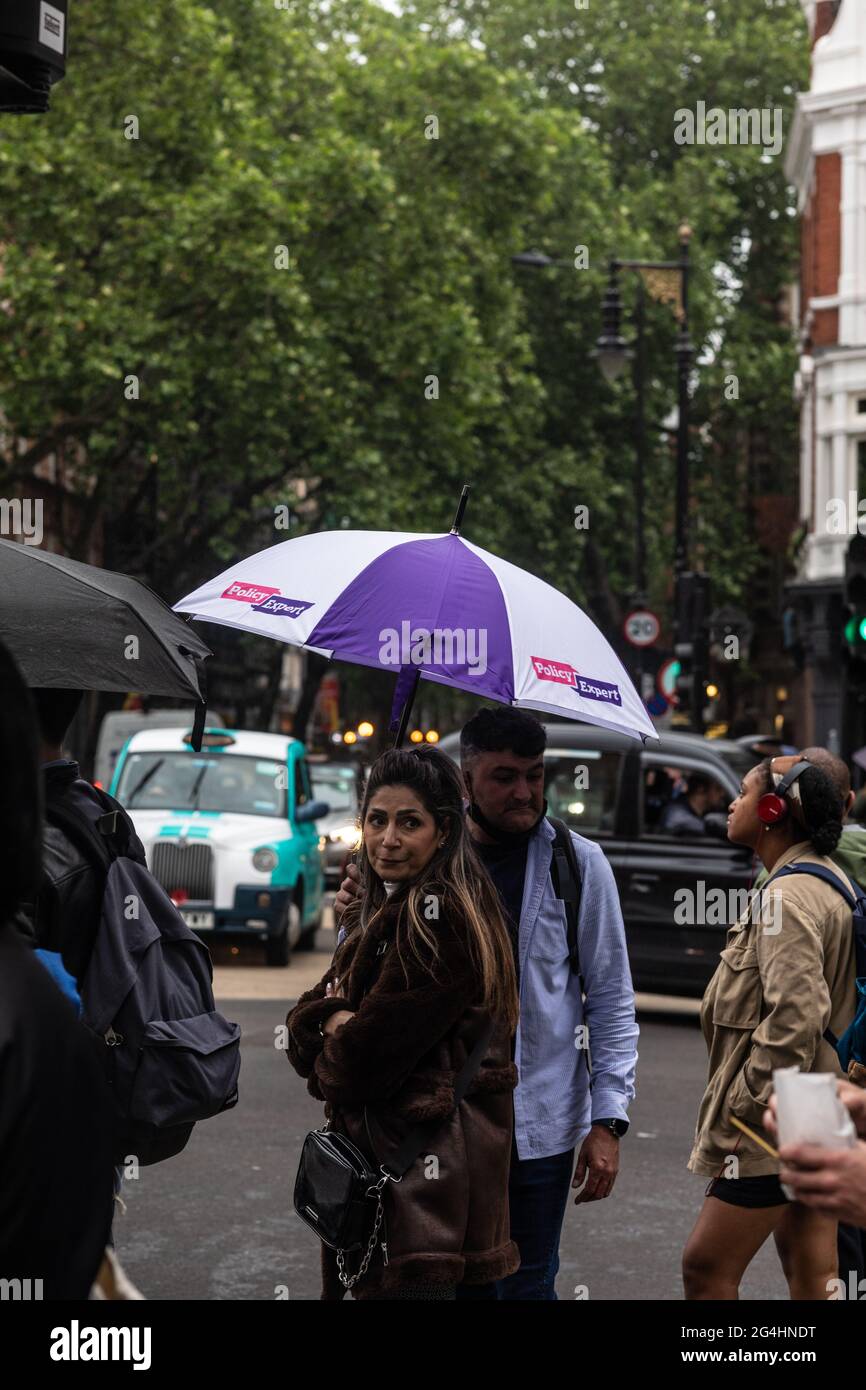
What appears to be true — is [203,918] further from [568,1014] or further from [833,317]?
[833,317]

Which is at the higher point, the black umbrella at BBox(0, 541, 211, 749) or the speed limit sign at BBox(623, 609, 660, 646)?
the speed limit sign at BBox(623, 609, 660, 646)

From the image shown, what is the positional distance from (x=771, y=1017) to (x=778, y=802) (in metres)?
0.55

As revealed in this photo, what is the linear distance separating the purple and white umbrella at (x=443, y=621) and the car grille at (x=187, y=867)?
36.2ft

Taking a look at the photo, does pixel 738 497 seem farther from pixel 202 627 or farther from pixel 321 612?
pixel 321 612

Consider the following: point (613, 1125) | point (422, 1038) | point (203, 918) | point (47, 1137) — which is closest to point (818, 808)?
point (613, 1125)

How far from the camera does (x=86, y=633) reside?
3.90m

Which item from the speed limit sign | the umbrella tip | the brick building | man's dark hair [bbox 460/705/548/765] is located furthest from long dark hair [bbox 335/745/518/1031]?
the brick building

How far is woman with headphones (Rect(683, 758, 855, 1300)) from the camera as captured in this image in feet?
14.3

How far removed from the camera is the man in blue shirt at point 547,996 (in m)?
4.17

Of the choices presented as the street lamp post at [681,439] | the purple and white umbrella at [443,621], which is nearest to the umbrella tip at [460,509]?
the purple and white umbrella at [443,621]

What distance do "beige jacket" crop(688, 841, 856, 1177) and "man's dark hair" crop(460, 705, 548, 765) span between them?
2.31 ft

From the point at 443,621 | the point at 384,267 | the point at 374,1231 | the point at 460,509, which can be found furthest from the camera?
the point at 384,267

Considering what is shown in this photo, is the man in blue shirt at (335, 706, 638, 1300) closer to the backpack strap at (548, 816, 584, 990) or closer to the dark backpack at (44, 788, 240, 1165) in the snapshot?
the backpack strap at (548, 816, 584, 990)

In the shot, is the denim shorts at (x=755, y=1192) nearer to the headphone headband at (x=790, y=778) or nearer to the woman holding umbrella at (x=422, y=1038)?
the woman holding umbrella at (x=422, y=1038)
